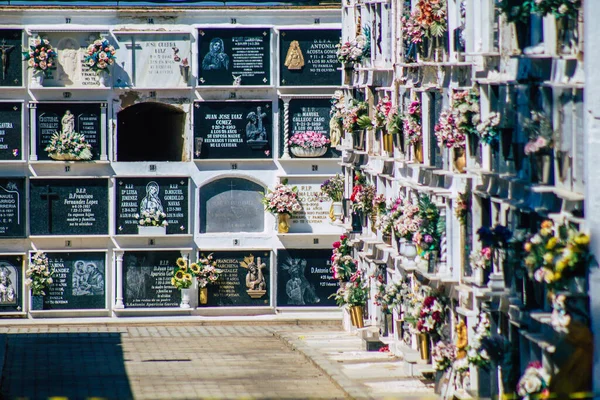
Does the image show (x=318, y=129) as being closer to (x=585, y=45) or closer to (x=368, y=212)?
(x=368, y=212)

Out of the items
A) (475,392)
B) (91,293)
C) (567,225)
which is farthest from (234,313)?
(567,225)

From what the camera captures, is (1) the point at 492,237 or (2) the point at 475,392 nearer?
(1) the point at 492,237

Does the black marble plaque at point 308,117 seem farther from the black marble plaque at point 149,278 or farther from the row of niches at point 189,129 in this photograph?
the black marble plaque at point 149,278

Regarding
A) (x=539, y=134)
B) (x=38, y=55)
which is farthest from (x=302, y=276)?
(x=539, y=134)

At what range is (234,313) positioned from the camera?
2970cm

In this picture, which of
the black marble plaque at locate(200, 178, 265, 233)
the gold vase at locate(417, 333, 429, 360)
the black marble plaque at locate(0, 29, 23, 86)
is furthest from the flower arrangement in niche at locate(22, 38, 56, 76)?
the gold vase at locate(417, 333, 429, 360)

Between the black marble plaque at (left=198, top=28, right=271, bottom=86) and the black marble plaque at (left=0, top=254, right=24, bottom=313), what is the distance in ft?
20.2

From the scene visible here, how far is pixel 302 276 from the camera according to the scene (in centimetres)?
2966

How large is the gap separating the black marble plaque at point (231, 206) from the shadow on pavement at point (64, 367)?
382 centimetres

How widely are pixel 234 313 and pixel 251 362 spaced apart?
5.77m

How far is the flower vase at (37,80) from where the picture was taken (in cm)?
2875

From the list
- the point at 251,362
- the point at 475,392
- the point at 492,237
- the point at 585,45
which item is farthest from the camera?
the point at 251,362

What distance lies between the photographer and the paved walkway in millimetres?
20391

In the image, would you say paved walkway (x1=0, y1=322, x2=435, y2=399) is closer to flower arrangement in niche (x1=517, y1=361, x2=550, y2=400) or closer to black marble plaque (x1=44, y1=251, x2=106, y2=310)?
black marble plaque (x1=44, y1=251, x2=106, y2=310)
